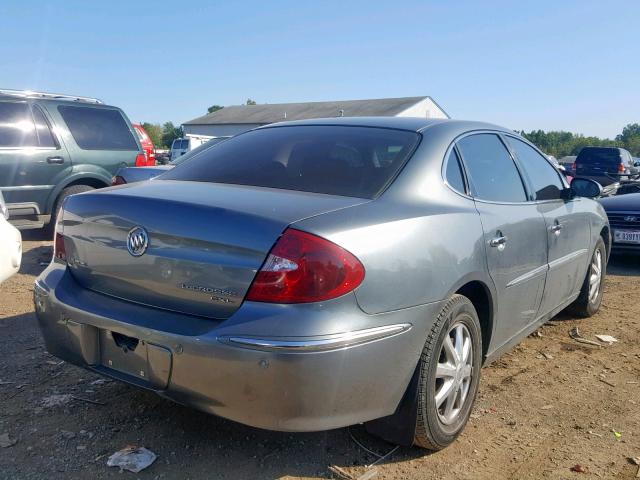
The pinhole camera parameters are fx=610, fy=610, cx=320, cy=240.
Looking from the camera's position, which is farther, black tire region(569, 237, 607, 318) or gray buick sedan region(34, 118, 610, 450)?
black tire region(569, 237, 607, 318)

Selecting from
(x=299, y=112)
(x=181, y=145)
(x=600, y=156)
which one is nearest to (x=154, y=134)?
(x=299, y=112)

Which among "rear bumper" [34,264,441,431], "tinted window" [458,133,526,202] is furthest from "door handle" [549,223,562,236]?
"rear bumper" [34,264,441,431]

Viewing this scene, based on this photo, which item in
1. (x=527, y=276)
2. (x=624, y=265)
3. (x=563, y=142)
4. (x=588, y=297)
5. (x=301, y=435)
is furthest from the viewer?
(x=563, y=142)

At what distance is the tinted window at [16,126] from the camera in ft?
23.7

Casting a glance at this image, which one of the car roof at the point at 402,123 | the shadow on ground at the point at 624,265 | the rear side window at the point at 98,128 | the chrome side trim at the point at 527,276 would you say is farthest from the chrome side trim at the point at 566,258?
the rear side window at the point at 98,128

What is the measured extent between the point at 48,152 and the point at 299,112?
47605 mm

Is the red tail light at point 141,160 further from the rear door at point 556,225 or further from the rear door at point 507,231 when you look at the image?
the rear door at point 507,231

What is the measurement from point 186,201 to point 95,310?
0.62 m

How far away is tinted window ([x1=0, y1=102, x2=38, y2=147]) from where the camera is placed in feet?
→ 23.7

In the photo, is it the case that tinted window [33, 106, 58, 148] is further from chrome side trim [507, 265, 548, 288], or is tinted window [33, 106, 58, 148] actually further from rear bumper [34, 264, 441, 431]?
chrome side trim [507, 265, 548, 288]

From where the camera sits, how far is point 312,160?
123 inches

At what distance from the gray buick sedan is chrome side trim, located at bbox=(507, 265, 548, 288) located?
34 millimetres

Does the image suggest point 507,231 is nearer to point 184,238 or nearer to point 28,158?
point 184,238

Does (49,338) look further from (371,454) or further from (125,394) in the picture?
(371,454)
